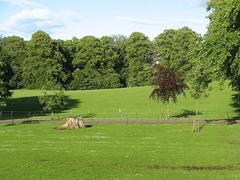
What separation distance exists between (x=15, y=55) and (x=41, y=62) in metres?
→ 17.1

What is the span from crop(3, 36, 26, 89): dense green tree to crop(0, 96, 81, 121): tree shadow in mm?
34951

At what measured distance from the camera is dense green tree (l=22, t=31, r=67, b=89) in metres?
150

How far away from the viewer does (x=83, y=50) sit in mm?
163375

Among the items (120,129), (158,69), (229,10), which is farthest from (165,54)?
(229,10)

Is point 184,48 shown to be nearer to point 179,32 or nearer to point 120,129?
point 179,32

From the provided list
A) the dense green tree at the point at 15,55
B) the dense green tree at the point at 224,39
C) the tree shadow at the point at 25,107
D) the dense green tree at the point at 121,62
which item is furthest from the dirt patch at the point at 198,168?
the dense green tree at the point at 121,62

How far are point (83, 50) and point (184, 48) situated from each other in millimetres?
35356

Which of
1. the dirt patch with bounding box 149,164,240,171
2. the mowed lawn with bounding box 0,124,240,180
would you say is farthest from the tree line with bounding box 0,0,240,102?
the dirt patch with bounding box 149,164,240,171

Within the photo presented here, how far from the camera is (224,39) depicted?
1981 inches

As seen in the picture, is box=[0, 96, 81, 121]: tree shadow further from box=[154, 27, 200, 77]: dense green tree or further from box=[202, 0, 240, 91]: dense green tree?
box=[202, 0, 240, 91]: dense green tree

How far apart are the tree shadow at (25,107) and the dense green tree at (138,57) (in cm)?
4176

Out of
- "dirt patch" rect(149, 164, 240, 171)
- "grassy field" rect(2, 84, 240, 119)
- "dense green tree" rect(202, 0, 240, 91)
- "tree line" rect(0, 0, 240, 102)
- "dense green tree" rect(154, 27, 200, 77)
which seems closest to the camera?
"dirt patch" rect(149, 164, 240, 171)

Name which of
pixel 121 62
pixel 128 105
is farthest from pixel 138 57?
pixel 128 105

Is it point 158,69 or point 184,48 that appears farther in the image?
point 184,48
